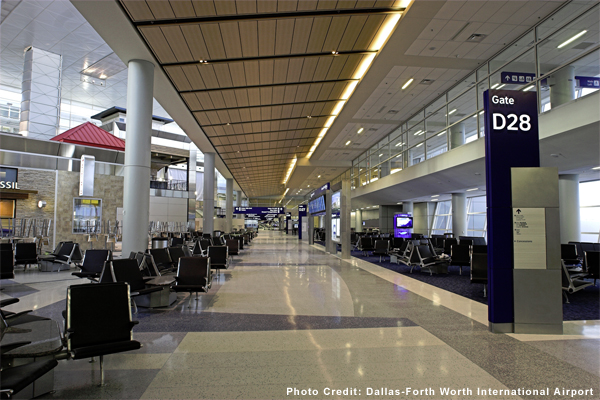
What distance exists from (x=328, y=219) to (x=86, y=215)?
1115 centimetres

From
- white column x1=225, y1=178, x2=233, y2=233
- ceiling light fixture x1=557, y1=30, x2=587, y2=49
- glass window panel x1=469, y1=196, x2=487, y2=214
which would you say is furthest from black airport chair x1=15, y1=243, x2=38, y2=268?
glass window panel x1=469, y1=196, x2=487, y2=214

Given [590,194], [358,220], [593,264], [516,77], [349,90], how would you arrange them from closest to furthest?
[593,264]
[516,77]
[349,90]
[590,194]
[358,220]

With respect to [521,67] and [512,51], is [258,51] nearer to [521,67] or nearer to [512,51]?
[512,51]

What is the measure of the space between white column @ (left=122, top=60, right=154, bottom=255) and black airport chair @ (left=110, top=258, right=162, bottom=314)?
9.24ft

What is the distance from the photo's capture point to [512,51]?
35.7 ft

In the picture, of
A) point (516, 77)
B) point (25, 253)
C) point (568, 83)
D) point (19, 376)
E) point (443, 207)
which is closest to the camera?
point (19, 376)

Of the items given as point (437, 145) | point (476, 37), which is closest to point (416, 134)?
point (437, 145)

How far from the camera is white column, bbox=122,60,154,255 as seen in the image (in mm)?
8539

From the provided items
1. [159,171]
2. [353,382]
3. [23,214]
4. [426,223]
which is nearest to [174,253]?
[353,382]

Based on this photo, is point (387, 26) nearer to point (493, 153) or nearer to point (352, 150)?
point (493, 153)

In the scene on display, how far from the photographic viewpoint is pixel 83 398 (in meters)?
2.84

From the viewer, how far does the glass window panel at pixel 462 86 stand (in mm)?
12906

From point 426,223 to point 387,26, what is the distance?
→ 2240 cm

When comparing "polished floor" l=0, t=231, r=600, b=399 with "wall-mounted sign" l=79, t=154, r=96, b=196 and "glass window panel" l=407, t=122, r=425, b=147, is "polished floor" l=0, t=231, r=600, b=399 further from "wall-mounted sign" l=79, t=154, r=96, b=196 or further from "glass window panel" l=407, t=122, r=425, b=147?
"glass window panel" l=407, t=122, r=425, b=147
